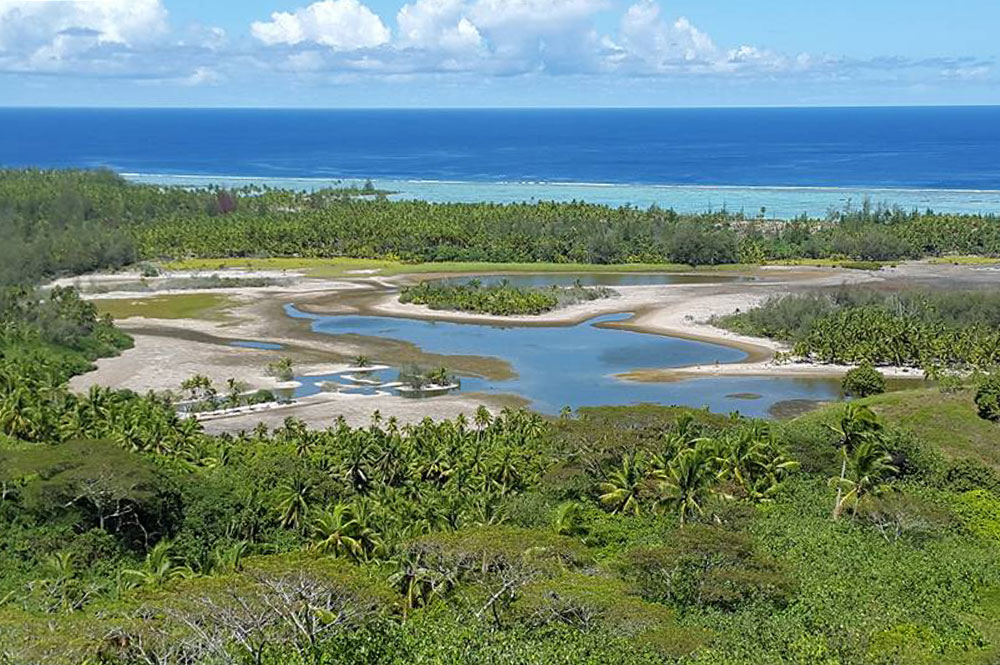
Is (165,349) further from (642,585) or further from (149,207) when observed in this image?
(149,207)

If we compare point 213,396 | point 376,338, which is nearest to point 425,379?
point 213,396

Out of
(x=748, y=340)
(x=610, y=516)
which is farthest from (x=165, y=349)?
(x=610, y=516)

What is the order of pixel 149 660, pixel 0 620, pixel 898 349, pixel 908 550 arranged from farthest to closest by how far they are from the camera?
pixel 898 349 < pixel 908 550 < pixel 0 620 < pixel 149 660

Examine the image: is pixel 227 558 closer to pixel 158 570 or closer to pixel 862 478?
pixel 158 570

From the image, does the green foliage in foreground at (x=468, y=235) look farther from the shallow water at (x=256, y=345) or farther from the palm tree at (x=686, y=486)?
the palm tree at (x=686, y=486)

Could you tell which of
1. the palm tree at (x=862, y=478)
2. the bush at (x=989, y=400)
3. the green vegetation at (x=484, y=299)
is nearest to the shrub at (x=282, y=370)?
the green vegetation at (x=484, y=299)

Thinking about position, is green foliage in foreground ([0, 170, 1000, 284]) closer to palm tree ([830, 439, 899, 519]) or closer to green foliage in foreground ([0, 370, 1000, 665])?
green foliage in foreground ([0, 370, 1000, 665])
